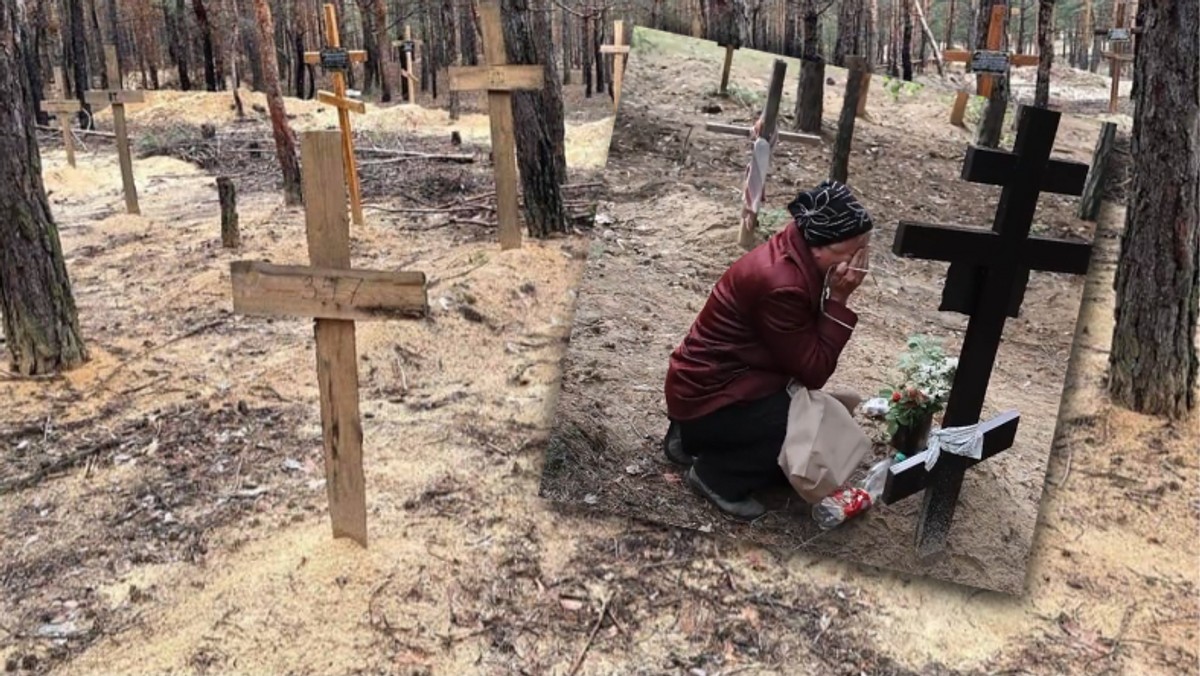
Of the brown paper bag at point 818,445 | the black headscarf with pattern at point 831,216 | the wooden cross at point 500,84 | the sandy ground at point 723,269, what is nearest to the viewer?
the black headscarf with pattern at point 831,216

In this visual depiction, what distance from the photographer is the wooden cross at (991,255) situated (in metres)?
2.82

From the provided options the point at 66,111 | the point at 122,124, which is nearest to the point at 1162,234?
the point at 122,124

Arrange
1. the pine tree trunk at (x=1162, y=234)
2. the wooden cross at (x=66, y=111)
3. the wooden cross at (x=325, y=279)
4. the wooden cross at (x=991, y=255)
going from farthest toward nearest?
the wooden cross at (x=66, y=111)
the pine tree trunk at (x=1162, y=234)
the wooden cross at (x=991, y=255)
the wooden cross at (x=325, y=279)

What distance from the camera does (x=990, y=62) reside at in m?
6.25

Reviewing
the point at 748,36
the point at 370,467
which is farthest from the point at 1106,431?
the point at 370,467

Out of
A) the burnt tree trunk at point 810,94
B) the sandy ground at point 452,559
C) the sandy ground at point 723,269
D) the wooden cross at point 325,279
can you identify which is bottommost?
the sandy ground at point 452,559

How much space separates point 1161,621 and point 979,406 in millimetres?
986

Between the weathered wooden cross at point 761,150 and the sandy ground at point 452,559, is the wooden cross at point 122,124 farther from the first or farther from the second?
the weathered wooden cross at point 761,150

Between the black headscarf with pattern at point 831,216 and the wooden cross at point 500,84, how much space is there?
350 cm

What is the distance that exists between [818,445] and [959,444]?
49 cm

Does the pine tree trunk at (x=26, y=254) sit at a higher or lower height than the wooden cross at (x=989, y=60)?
lower

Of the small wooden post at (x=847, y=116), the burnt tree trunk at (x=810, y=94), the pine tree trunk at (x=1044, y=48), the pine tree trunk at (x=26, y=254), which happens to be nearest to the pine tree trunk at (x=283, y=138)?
the pine tree trunk at (x=26, y=254)

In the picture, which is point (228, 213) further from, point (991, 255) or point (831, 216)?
point (991, 255)

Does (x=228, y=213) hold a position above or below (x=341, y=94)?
below
